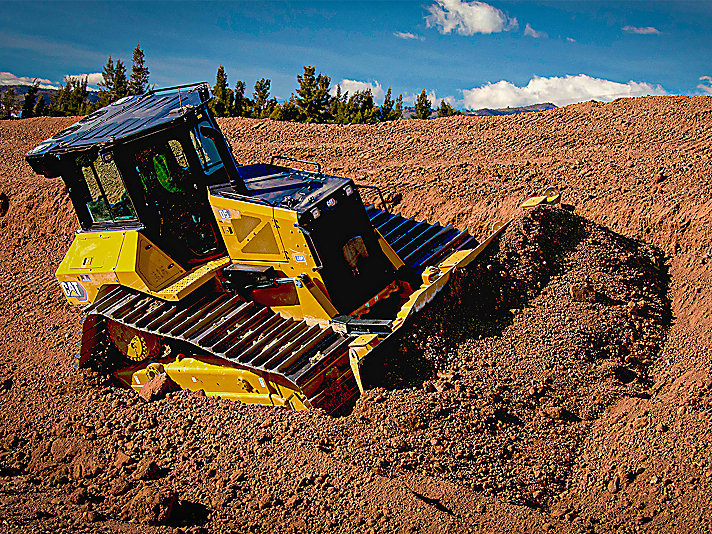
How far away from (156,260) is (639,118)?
9487 millimetres

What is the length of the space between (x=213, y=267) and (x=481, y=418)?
3.50m

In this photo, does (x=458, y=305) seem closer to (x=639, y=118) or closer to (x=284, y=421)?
(x=284, y=421)

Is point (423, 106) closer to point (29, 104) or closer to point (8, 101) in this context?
point (29, 104)

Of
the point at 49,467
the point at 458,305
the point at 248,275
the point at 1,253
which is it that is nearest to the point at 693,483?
the point at 458,305

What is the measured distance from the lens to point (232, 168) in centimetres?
697

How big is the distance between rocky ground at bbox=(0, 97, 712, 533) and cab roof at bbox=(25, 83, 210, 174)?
282 cm

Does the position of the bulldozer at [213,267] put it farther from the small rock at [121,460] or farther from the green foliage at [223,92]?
the green foliage at [223,92]

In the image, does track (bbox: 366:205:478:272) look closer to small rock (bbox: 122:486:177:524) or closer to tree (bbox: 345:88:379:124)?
small rock (bbox: 122:486:177:524)

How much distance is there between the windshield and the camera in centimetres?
655

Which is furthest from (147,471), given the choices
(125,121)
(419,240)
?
(419,240)

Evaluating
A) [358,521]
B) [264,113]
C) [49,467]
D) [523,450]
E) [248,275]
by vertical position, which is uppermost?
[264,113]

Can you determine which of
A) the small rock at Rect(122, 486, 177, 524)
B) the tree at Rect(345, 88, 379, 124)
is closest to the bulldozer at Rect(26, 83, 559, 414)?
the small rock at Rect(122, 486, 177, 524)

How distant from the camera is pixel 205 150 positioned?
678 cm

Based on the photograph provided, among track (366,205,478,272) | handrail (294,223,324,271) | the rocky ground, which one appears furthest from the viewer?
track (366,205,478,272)
